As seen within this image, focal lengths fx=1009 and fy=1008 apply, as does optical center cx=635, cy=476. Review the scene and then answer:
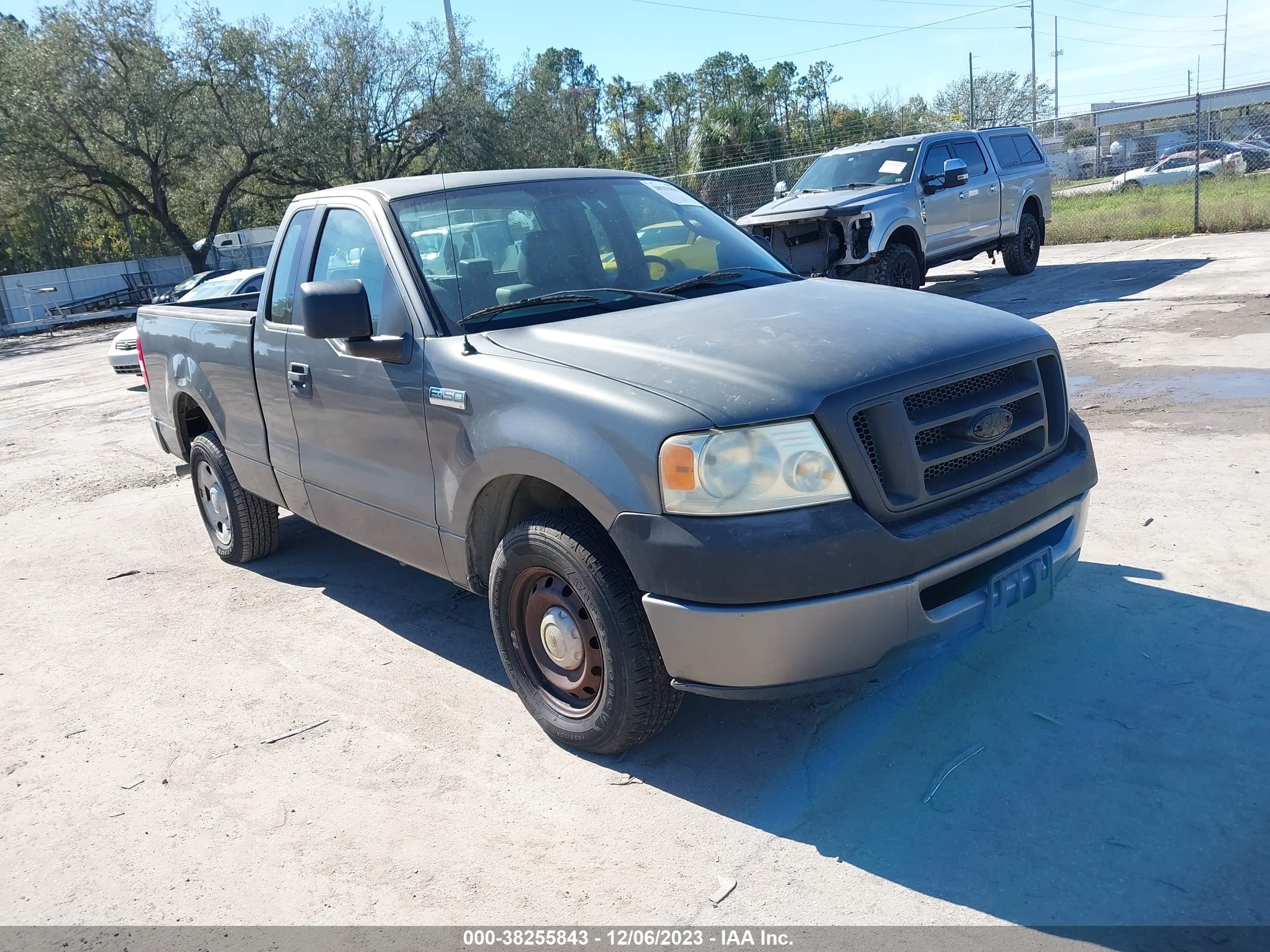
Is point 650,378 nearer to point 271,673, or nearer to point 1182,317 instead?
point 271,673

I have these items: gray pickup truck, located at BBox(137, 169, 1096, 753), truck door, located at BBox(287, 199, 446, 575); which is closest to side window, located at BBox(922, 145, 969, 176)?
gray pickup truck, located at BBox(137, 169, 1096, 753)

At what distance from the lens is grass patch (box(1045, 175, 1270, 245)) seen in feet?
54.4

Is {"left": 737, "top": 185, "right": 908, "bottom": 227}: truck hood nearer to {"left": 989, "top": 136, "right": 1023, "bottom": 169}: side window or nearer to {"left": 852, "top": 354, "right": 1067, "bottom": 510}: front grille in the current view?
{"left": 989, "top": 136, "right": 1023, "bottom": 169}: side window

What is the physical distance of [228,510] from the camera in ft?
19.0

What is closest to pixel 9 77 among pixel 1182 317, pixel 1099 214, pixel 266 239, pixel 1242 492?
pixel 266 239

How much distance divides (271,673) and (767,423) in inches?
107

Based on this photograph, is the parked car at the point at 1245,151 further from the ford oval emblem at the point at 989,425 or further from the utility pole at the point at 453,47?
the ford oval emblem at the point at 989,425

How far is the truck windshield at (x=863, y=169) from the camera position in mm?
12195

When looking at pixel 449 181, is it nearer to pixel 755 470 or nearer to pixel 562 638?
pixel 562 638

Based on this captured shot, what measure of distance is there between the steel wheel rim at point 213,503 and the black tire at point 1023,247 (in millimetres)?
11677

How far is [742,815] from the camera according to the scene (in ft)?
10.0

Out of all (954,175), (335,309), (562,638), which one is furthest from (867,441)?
(954,175)

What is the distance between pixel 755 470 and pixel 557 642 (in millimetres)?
1007

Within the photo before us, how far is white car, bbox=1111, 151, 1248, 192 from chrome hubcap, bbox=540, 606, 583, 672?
24.6m
